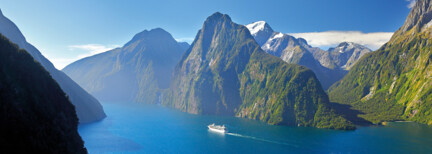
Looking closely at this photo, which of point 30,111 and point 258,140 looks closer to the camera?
point 30,111

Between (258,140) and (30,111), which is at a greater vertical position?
(30,111)

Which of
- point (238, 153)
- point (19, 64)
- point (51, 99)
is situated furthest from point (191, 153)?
point (19, 64)

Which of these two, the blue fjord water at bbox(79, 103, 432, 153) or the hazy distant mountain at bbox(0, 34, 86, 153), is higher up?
the hazy distant mountain at bbox(0, 34, 86, 153)

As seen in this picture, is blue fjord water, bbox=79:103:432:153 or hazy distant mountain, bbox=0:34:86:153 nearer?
hazy distant mountain, bbox=0:34:86:153

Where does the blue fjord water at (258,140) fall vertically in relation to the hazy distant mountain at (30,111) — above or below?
below
